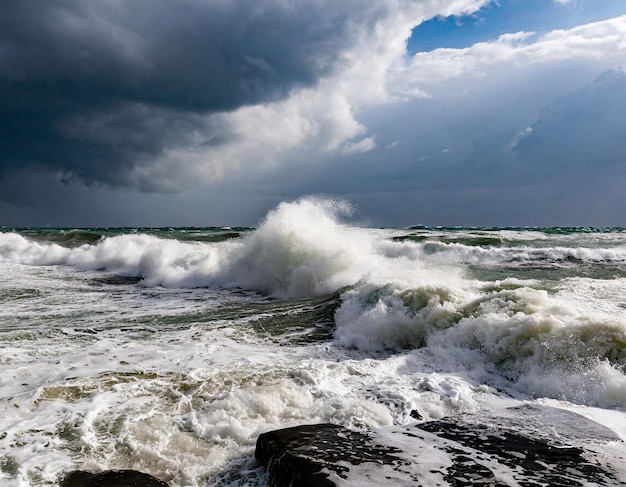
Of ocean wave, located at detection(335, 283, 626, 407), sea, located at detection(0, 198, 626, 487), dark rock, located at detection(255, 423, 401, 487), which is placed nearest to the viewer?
dark rock, located at detection(255, 423, 401, 487)

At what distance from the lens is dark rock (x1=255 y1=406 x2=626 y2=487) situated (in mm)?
3223

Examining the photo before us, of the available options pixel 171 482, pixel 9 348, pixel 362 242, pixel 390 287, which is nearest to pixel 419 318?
pixel 390 287

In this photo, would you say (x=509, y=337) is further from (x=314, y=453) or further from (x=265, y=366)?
(x=314, y=453)

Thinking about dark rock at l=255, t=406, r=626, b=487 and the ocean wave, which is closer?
dark rock at l=255, t=406, r=626, b=487

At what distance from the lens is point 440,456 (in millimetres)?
3594

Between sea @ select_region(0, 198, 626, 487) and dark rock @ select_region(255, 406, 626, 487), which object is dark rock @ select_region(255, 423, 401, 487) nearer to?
dark rock @ select_region(255, 406, 626, 487)

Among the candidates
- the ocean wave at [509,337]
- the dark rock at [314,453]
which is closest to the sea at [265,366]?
the ocean wave at [509,337]

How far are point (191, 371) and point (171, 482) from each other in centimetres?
251

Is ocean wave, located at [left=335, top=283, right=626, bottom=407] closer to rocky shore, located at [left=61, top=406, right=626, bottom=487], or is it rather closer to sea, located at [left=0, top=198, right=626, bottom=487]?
sea, located at [left=0, top=198, right=626, bottom=487]

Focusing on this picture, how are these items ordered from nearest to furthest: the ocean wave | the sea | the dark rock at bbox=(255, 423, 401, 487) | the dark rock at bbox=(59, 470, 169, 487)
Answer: the dark rock at bbox=(255, 423, 401, 487)
the dark rock at bbox=(59, 470, 169, 487)
the sea
the ocean wave

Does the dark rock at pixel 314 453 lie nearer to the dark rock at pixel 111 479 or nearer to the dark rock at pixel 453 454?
the dark rock at pixel 453 454

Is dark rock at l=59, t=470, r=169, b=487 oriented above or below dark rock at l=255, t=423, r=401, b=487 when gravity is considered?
below

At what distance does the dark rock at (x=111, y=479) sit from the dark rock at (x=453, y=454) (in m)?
0.92

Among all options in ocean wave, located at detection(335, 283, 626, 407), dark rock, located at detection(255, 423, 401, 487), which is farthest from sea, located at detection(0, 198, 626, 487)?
dark rock, located at detection(255, 423, 401, 487)
